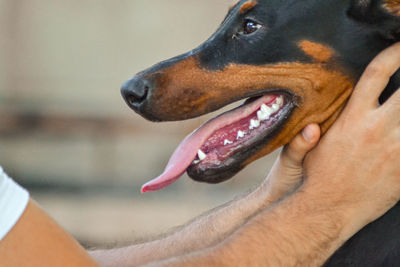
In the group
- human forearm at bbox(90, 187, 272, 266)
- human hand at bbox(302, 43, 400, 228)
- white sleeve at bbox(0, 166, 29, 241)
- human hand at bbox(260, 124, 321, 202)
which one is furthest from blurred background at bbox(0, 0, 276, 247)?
white sleeve at bbox(0, 166, 29, 241)

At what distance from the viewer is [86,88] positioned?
789 cm

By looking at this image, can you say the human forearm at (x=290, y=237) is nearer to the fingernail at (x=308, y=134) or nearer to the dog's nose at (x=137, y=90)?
the fingernail at (x=308, y=134)

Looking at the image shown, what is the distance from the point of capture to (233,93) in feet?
8.50

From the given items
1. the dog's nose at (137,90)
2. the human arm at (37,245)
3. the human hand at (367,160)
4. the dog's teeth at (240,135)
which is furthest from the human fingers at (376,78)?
the human arm at (37,245)

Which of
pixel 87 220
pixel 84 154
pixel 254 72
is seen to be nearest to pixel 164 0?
pixel 84 154

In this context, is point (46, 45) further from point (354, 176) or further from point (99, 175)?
point (354, 176)

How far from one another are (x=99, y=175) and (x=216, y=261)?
5493 millimetres

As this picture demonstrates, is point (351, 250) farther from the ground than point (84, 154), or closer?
farther from the ground

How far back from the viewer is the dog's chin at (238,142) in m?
2.58

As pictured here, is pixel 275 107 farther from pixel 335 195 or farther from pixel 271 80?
pixel 335 195

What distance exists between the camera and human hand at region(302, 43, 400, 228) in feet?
7.90

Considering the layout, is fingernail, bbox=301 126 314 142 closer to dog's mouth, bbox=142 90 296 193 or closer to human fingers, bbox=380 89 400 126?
dog's mouth, bbox=142 90 296 193

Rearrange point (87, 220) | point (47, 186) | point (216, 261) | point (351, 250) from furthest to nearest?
1. point (47, 186)
2. point (87, 220)
3. point (351, 250)
4. point (216, 261)

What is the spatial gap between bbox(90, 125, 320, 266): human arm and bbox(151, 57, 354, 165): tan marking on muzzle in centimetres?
8
